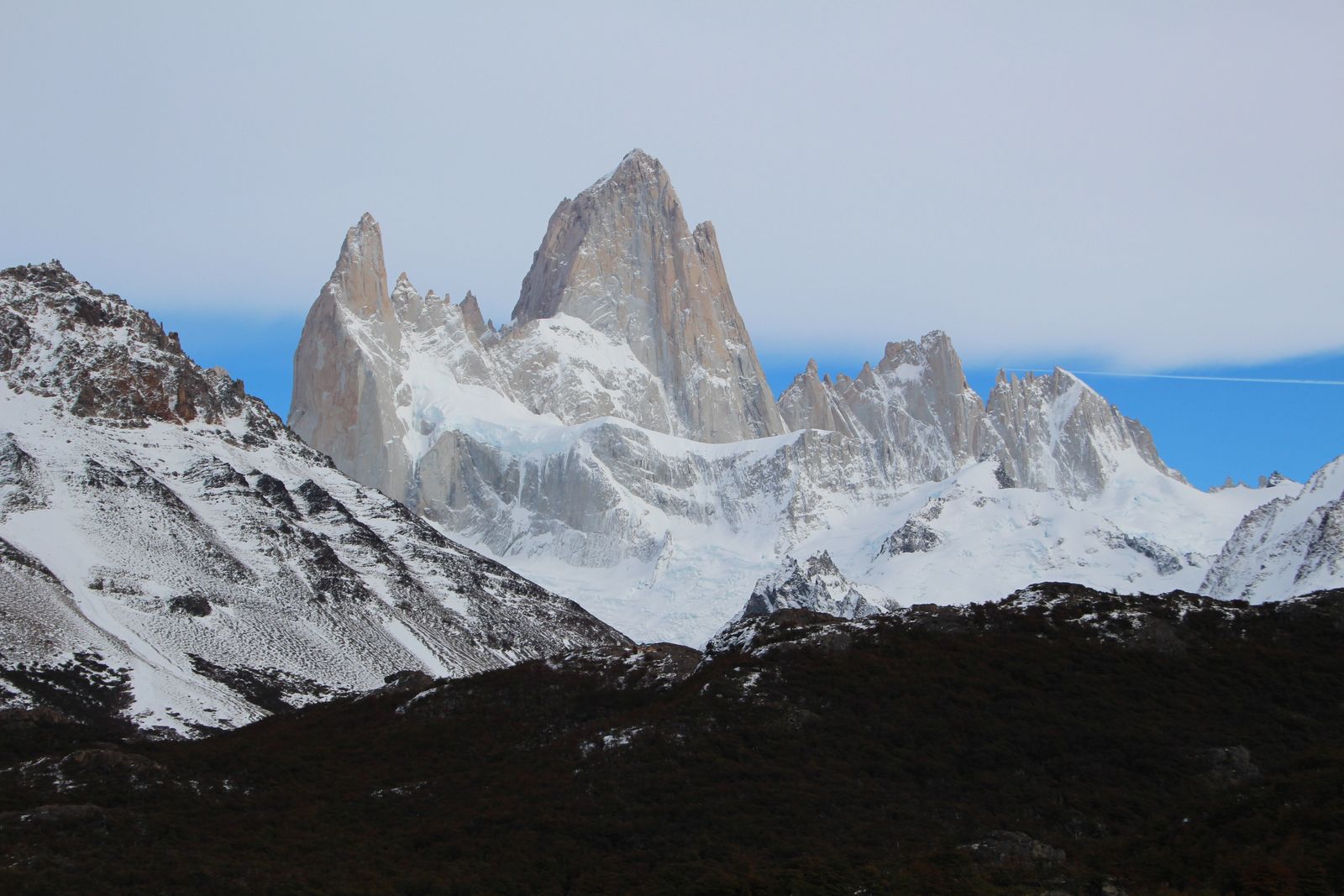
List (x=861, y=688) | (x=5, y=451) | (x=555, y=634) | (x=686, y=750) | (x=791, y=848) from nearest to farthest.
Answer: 1. (x=791, y=848)
2. (x=686, y=750)
3. (x=861, y=688)
4. (x=5, y=451)
5. (x=555, y=634)

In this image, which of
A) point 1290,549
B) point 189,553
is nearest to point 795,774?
point 189,553

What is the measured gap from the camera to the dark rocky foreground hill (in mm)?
40469

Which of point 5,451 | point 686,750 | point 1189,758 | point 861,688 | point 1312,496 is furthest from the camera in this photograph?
point 1312,496

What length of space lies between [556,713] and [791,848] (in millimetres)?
19463

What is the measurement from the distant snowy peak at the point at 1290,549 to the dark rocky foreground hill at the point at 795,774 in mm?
103501

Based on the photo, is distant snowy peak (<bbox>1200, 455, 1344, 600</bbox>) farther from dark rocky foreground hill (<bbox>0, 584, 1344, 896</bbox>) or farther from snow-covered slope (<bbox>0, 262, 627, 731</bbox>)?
dark rocky foreground hill (<bbox>0, 584, 1344, 896</bbox>)

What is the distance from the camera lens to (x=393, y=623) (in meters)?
123

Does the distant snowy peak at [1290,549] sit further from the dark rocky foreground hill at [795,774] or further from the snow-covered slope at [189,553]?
the dark rocky foreground hill at [795,774]

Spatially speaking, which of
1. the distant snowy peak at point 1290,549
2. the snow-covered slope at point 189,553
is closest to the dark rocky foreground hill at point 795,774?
the snow-covered slope at point 189,553

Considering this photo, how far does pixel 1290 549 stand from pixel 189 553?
127 metres

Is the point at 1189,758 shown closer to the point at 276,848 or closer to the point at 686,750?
the point at 686,750

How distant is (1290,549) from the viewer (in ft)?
559

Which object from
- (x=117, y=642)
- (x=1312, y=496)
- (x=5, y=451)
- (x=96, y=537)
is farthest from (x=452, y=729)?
→ (x=1312, y=496)

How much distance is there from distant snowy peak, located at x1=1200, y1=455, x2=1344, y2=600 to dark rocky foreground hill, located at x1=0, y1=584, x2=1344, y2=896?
104 m
